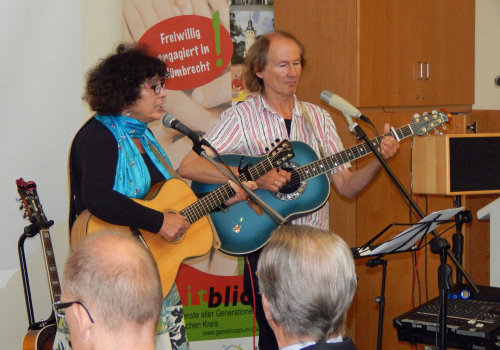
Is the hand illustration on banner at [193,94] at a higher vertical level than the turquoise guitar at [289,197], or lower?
higher

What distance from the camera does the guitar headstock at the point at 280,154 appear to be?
11.3 feet

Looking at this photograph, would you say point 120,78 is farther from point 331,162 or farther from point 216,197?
point 331,162

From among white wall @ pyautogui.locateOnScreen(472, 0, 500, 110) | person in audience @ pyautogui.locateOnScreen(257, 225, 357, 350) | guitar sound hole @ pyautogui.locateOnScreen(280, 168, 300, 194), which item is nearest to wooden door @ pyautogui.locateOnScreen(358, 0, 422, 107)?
guitar sound hole @ pyautogui.locateOnScreen(280, 168, 300, 194)

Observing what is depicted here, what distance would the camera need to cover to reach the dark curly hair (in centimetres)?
304

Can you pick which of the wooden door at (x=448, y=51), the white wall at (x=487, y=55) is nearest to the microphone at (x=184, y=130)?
the wooden door at (x=448, y=51)

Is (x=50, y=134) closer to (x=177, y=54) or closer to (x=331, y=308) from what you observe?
(x=177, y=54)

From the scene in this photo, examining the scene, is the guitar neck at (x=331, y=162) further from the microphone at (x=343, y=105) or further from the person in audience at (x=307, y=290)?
the person in audience at (x=307, y=290)

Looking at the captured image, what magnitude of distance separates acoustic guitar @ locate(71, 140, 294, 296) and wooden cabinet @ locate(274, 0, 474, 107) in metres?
1.04

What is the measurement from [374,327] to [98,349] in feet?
10.2

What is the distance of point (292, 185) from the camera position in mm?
3586

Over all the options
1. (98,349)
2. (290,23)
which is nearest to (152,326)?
(98,349)

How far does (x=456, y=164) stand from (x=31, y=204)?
2022mm

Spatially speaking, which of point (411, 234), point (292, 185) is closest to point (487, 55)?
point (292, 185)

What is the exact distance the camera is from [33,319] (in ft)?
11.2
